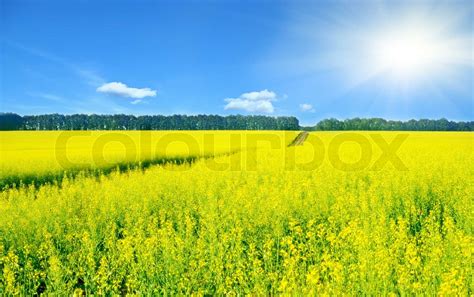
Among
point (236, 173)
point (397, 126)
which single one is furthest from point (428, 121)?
point (236, 173)

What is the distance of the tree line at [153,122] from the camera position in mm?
96625

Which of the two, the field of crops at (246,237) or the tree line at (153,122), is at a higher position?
the tree line at (153,122)

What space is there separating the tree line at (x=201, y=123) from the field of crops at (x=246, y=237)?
86963mm

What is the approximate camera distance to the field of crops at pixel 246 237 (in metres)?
5.88

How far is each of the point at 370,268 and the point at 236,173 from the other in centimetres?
1119

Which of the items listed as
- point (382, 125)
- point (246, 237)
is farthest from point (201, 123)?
point (246, 237)

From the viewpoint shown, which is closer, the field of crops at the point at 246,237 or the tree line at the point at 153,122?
the field of crops at the point at 246,237

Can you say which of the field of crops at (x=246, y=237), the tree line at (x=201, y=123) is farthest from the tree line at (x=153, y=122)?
the field of crops at (x=246, y=237)

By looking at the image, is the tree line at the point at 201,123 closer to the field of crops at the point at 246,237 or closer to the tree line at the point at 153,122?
the tree line at the point at 153,122

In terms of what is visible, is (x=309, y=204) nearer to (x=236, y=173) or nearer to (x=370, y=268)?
(x=370, y=268)

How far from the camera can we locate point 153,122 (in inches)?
4023

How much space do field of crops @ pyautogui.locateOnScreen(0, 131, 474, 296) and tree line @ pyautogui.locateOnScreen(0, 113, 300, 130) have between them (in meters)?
86.5

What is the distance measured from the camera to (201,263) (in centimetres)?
627

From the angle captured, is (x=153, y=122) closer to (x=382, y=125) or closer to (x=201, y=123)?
(x=201, y=123)
